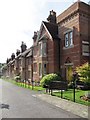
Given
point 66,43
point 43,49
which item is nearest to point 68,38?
point 66,43

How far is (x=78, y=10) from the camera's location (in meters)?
26.8

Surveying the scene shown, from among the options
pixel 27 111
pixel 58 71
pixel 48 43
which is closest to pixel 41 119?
pixel 27 111

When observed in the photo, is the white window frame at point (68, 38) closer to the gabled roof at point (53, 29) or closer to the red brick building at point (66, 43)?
the red brick building at point (66, 43)

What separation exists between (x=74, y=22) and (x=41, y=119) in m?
19.7

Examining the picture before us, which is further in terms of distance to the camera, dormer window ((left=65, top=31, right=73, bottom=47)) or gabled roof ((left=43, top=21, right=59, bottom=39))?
gabled roof ((left=43, top=21, right=59, bottom=39))


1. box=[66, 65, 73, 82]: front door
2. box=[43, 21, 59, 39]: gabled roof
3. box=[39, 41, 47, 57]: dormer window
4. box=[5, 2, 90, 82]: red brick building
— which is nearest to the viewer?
box=[5, 2, 90, 82]: red brick building

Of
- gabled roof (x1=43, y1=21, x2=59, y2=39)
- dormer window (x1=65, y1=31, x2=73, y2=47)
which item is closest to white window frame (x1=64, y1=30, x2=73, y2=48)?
dormer window (x1=65, y1=31, x2=73, y2=47)

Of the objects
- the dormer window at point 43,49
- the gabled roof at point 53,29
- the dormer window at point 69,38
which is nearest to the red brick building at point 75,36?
the dormer window at point 69,38

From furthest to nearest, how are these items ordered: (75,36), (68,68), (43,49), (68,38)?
(43,49), (68,68), (68,38), (75,36)

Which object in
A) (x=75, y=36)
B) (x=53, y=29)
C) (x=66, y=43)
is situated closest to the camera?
(x=75, y=36)

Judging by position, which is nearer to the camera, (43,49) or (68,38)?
(68,38)

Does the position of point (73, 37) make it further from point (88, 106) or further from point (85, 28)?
point (88, 106)

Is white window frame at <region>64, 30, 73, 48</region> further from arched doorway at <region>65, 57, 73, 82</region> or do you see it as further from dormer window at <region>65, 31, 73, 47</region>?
arched doorway at <region>65, 57, 73, 82</region>

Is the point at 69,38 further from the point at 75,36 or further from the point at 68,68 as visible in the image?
the point at 68,68
